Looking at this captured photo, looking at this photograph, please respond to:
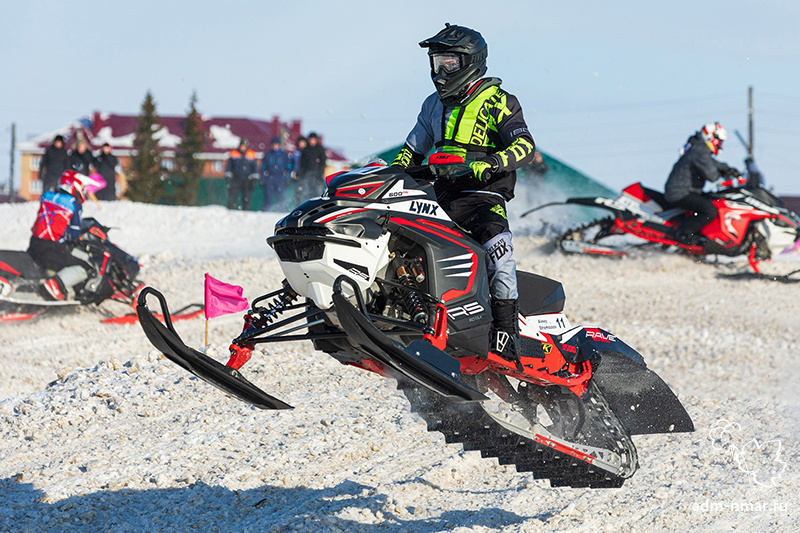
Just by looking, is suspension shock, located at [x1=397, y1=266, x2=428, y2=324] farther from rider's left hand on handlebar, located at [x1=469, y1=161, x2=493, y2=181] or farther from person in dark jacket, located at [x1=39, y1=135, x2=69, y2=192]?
person in dark jacket, located at [x1=39, y1=135, x2=69, y2=192]

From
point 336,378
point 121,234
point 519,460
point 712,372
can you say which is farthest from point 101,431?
point 121,234

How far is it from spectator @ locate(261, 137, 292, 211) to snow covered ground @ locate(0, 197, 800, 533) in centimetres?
915

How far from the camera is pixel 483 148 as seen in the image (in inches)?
149

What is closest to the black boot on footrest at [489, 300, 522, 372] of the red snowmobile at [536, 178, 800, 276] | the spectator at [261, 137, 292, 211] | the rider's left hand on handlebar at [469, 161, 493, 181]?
the rider's left hand on handlebar at [469, 161, 493, 181]

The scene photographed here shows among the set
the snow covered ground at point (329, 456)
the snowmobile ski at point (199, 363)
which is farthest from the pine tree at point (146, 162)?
the snowmobile ski at point (199, 363)

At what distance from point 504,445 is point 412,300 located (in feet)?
3.53

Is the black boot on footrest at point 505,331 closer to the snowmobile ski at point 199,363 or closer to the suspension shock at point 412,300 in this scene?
the suspension shock at point 412,300

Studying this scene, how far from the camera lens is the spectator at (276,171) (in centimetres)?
1642

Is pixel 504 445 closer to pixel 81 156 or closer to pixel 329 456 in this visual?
pixel 329 456

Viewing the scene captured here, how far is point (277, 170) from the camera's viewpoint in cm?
1642

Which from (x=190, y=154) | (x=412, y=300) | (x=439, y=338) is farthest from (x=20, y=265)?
(x=190, y=154)

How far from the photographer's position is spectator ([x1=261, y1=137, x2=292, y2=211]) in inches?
647

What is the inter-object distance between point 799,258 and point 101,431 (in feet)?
37.2

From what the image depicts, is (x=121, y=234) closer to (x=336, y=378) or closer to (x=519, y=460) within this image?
(x=336, y=378)
